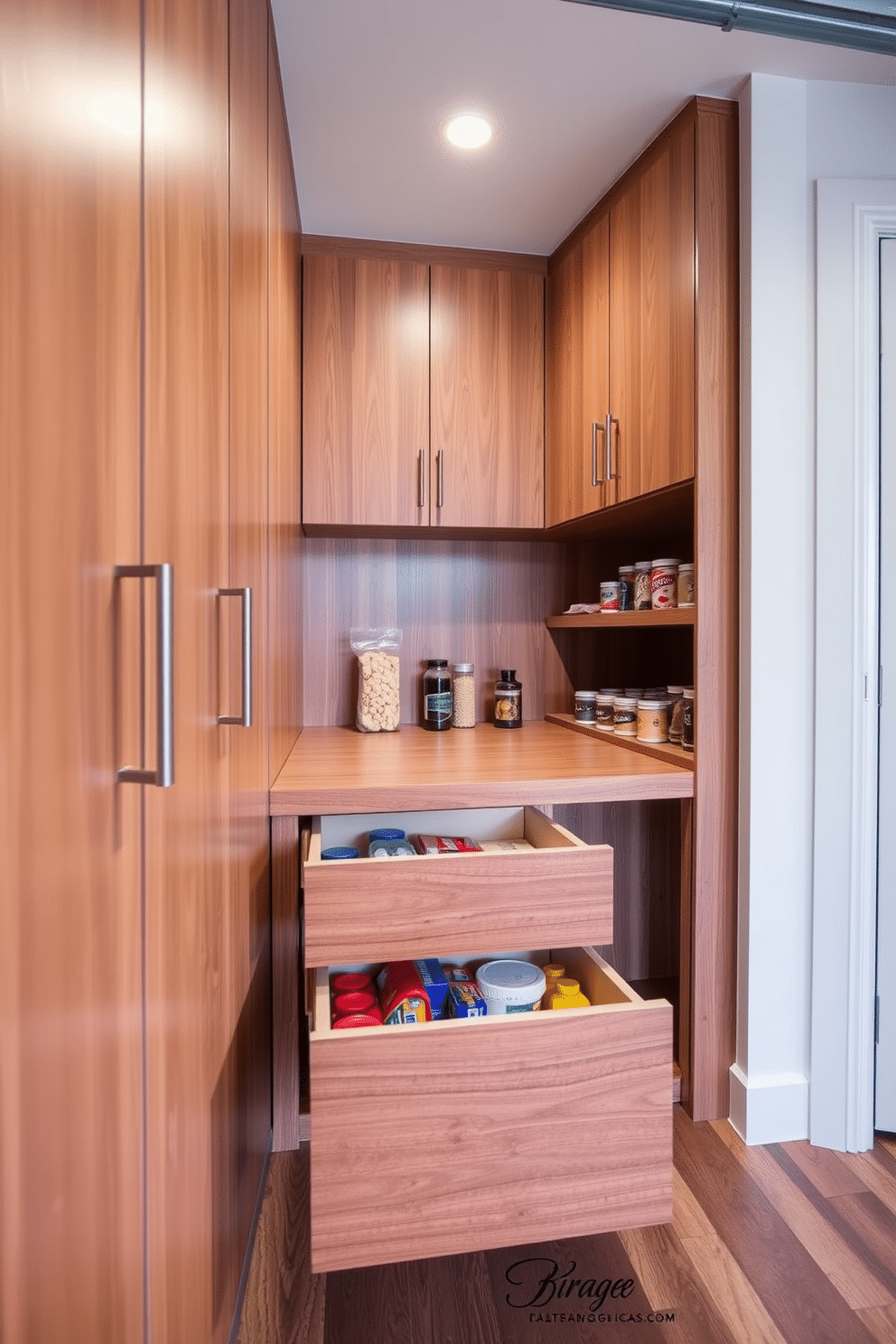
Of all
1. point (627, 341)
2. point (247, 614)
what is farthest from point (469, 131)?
point (247, 614)

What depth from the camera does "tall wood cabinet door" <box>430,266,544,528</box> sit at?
212 cm

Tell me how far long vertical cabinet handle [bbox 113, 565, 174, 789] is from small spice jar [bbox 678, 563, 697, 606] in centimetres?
128

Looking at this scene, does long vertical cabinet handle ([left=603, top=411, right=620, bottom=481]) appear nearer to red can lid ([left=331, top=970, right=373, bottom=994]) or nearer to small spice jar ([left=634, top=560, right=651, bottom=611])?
small spice jar ([left=634, top=560, right=651, bottom=611])

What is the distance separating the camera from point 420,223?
2.00 metres

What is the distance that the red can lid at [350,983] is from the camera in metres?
1.50

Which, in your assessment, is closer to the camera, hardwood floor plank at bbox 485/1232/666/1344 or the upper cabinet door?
hardwood floor plank at bbox 485/1232/666/1344

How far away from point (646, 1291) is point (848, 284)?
1.91m

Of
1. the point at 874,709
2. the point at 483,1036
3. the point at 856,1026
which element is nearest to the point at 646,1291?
the point at 483,1036

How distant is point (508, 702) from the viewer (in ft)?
7.50

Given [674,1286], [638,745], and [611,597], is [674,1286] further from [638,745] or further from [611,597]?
[611,597]

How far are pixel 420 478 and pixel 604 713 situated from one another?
0.88 meters

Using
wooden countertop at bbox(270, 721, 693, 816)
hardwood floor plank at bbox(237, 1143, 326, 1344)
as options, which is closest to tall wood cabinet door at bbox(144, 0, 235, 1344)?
hardwood floor plank at bbox(237, 1143, 326, 1344)

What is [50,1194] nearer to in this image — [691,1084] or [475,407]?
[691,1084]

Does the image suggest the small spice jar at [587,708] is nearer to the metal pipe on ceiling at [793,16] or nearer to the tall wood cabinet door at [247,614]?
the tall wood cabinet door at [247,614]
